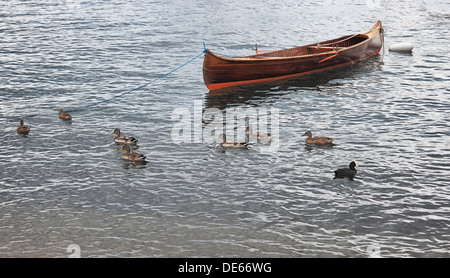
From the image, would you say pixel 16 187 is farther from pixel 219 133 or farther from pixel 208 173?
pixel 219 133

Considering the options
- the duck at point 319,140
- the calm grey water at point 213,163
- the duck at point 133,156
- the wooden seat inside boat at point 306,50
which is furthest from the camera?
the wooden seat inside boat at point 306,50

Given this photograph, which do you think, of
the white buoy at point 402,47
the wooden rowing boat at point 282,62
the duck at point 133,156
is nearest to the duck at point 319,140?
the duck at point 133,156

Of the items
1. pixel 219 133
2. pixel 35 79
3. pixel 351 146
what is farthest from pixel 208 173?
pixel 35 79

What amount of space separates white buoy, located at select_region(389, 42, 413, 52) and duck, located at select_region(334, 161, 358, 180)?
22.0 m

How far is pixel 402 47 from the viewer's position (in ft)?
124

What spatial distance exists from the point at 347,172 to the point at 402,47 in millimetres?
22419

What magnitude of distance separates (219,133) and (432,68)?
1683 cm

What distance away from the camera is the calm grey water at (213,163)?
14.8 meters

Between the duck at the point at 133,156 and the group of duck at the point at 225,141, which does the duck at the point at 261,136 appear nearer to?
the group of duck at the point at 225,141

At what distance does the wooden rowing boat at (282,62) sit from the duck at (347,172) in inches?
495

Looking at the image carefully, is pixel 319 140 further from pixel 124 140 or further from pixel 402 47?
pixel 402 47

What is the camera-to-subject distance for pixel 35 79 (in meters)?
32.1

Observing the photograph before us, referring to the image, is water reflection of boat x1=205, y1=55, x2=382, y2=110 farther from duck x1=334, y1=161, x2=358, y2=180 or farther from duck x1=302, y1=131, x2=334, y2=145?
duck x1=334, y1=161, x2=358, y2=180

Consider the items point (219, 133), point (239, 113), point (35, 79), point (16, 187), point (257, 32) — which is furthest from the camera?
point (257, 32)
